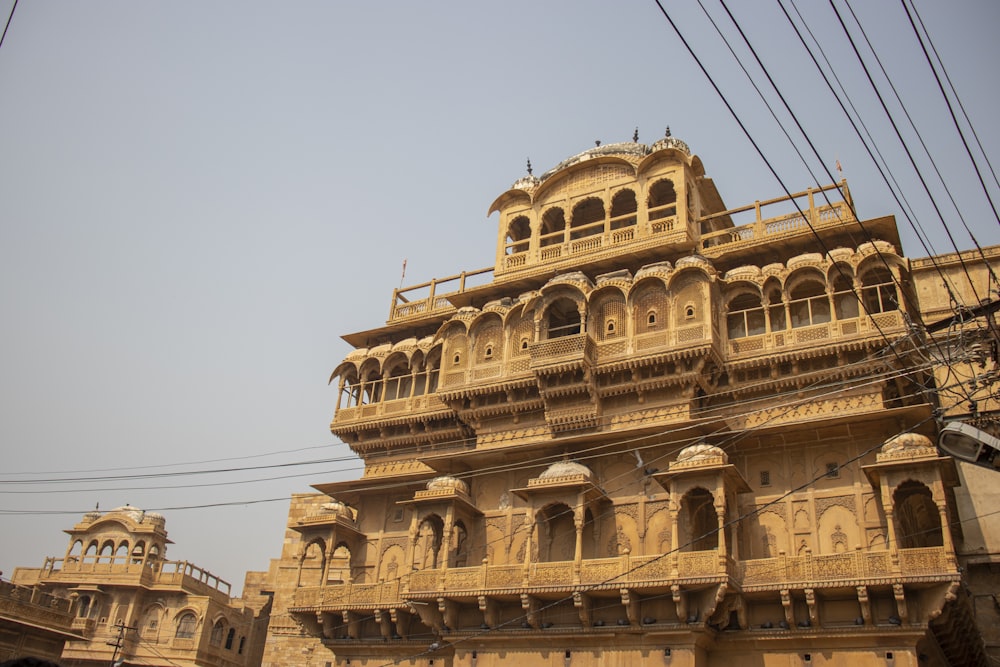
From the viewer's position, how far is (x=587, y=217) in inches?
1083

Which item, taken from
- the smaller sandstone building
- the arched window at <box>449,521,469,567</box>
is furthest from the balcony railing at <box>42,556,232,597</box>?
the arched window at <box>449,521,469,567</box>

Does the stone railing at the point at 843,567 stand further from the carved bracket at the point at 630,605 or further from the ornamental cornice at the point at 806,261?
the ornamental cornice at the point at 806,261

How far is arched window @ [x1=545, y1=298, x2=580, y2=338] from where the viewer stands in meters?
23.1

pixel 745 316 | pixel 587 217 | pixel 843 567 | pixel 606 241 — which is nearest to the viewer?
pixel 843 567

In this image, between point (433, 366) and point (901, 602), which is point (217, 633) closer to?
point (433, 366)

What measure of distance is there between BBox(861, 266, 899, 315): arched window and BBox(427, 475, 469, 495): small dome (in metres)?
10.5

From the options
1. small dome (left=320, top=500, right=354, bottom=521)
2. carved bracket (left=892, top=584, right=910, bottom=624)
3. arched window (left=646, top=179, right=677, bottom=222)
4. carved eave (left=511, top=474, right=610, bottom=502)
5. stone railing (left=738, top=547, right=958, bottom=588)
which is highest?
arched window (left=646, top=179, right=677, bottom=222)

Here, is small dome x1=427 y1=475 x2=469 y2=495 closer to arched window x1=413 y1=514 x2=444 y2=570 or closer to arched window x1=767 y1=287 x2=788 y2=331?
arched window x1=413 y1=514 x2=444 y2=570

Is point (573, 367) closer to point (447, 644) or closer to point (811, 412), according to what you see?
point (811, 412)

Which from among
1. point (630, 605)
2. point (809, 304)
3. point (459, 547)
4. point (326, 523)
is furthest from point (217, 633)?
point (809, 304)

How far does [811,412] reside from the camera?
19.3 m

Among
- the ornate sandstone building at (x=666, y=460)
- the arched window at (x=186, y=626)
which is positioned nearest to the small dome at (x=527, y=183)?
the ornate sandstone building at (x=666, y=460)

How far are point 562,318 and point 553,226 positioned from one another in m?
4.65

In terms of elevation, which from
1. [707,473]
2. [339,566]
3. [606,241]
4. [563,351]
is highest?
[606,241]
